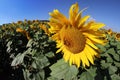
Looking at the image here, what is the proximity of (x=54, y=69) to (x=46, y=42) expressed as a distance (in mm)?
797

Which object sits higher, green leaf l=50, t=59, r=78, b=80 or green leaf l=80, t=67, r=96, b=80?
green leaf l=50, t=59, r=78, b=80

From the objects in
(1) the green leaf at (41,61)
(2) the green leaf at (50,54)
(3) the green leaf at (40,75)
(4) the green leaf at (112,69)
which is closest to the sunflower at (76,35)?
(4) the green leaf at (112,69)

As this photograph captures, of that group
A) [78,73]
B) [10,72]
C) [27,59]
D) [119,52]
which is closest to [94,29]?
[78,73]

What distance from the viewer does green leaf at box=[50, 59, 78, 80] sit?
2.77 meters

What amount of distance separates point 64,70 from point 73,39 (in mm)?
559

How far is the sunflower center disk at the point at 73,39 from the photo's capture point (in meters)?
2.42

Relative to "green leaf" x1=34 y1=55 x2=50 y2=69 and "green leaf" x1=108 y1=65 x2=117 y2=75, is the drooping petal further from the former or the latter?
"green leaf" x1=34 y1=55 x2=50 y2=69

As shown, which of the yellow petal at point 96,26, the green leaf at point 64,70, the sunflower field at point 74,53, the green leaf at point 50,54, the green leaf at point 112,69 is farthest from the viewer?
the green leaf at point 50,54

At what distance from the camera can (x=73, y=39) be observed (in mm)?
2428

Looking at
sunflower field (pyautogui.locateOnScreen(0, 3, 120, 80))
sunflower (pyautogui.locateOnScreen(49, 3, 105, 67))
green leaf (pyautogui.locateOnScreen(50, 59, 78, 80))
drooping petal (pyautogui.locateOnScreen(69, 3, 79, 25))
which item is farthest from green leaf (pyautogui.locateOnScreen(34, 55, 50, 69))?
drooping petal (pyautogui.locateOnScreen(69, 3, 79, 25))

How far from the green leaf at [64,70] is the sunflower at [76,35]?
156 millimetres

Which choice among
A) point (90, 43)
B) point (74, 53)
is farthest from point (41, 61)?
point (90, 43)

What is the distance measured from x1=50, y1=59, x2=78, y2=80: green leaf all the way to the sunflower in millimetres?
156

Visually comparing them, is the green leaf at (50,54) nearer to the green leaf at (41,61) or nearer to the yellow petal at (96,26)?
the green leaf at (41,61)
